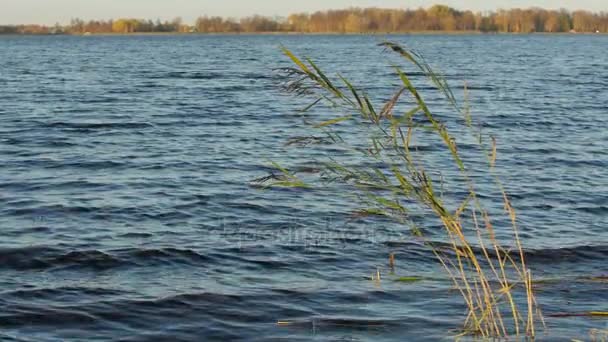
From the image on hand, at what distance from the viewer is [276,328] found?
9.23 meters

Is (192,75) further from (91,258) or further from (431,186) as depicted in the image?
(431,186)

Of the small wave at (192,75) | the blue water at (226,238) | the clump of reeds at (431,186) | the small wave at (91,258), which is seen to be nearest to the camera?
the clump of reeds at (431,186)

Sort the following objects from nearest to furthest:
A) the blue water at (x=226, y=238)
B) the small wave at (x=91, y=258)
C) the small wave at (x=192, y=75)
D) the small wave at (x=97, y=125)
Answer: the blue water at (x=226, y=238) < the small wave at (x=91, y=258) < the small wave at (x=97, y=125) < the small wave at (x=192, y=75)

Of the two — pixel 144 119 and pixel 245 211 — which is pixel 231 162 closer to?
pixel 245 211

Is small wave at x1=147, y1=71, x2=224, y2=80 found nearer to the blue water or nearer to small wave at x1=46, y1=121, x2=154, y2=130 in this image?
the blue water

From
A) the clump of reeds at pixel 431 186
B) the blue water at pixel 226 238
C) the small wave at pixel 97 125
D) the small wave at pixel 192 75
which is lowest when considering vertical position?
the small wave at pixel 192 75

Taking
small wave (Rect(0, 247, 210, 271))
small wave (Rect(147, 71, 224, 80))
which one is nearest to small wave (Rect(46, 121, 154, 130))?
small wave (Rect(0, 247, 210, 271))

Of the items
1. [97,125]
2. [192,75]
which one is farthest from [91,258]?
[192,75]

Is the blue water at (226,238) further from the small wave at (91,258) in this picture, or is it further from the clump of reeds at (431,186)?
the clump of reeds at (431,186)

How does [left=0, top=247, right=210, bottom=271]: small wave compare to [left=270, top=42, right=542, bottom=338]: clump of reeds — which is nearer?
[left=270, top=42, right=542, bottom=338]: clump of reeds

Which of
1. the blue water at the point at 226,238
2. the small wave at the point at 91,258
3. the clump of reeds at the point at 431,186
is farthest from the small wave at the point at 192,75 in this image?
the small wave at the point at 91,258

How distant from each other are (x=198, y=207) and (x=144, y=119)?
13.9m

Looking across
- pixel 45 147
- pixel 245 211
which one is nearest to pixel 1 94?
pixel 45 147

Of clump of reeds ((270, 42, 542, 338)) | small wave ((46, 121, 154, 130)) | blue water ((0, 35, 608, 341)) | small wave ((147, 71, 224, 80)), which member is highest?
clump of reeds ((270, 42, 542, 338))
